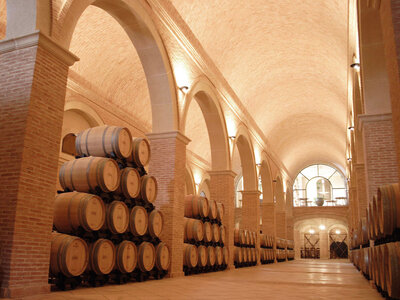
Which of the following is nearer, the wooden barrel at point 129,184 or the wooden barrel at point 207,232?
the wooden barrel at point 129,184

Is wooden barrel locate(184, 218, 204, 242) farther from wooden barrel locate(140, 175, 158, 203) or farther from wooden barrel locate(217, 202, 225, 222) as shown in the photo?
wooden barrel locate(140, 175, 158, 203)

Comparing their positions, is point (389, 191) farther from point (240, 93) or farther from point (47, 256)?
point (240, 93)

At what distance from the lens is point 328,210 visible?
3416 centimetres

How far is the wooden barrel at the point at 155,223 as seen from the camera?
8820mm

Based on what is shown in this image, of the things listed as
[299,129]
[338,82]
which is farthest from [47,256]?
[299,129]

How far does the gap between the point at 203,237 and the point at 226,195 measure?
3.00 m

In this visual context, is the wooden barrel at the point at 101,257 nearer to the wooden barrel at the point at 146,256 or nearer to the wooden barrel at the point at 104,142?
the wooden barrel at the point at 146,256

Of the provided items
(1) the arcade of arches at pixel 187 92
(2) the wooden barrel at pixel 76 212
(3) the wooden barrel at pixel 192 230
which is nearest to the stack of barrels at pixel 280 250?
(1) the arcade of arches at pixel 187 92

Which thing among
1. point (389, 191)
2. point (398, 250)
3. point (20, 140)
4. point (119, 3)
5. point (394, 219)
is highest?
point (119, 3)

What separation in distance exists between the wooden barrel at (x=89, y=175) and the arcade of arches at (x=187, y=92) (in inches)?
25.3

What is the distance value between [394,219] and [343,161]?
29.8 metres

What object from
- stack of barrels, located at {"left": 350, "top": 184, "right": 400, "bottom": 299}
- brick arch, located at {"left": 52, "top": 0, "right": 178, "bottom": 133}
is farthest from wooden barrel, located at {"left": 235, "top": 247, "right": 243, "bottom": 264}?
stack of barrels, located at {"left": 350, "top": 184, "right": 400, "bottom": 299}

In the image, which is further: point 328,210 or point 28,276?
point 328,210

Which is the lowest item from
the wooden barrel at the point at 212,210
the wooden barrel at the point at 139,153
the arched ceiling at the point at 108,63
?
the wooden barrel at the point at 212,210
